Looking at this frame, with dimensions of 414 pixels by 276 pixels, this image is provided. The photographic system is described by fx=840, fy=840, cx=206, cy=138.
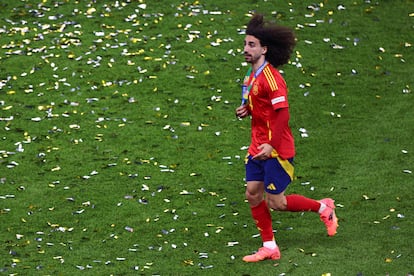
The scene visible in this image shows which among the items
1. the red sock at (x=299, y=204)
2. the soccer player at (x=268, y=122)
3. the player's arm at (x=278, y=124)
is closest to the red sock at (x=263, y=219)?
the soccer player at (x=268, y=122)

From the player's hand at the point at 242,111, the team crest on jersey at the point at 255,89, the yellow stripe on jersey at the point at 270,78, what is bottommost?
the player's hand at the point at 242,111

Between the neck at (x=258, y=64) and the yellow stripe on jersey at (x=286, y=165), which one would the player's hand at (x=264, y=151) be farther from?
the neck at (x=258, y=64)

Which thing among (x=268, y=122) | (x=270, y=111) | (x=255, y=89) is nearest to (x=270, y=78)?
(x=255, y=89)

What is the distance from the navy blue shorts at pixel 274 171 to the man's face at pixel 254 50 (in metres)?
0.93

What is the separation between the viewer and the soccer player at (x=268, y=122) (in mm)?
7734

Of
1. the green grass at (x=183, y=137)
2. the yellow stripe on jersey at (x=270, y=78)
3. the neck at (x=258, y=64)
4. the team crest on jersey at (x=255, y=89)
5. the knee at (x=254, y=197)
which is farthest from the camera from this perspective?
the green grass at (x=183, y=137)

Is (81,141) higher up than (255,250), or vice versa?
(255,250)

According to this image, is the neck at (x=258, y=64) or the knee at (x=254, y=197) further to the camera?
the knee at (x=254, y=197)

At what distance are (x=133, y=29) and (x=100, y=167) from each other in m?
5.30

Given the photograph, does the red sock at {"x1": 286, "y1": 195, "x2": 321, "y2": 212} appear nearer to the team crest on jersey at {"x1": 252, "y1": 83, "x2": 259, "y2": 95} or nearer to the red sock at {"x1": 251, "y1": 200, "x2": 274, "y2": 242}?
the red sock at {"x1": 251, "y1": 200, "x2": 274, "y2": 242}

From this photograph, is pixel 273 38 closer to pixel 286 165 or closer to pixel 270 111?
pixel 270 111

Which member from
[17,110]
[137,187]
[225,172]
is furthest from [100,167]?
[17,110]

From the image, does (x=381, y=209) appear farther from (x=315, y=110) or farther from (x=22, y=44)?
(x=22, y=44)

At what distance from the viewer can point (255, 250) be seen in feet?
28.0
